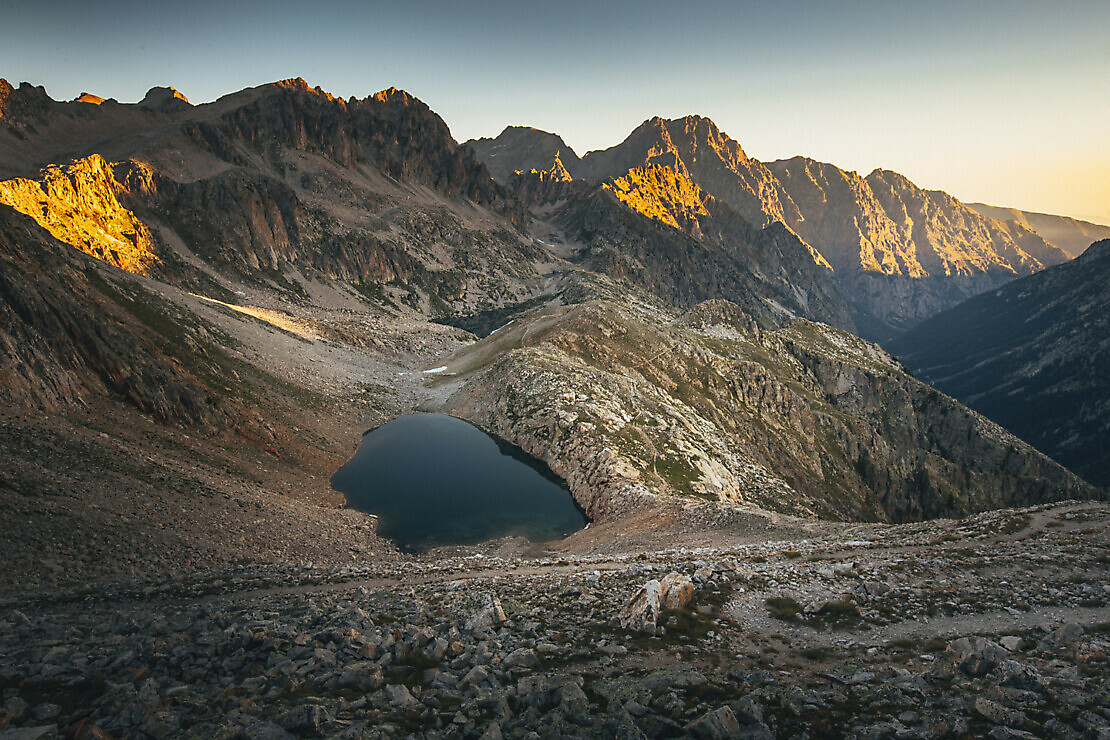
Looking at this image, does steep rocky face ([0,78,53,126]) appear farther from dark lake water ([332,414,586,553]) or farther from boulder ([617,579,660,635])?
boulder ([617,579,660,635])

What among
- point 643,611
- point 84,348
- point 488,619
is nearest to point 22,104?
point 84,348

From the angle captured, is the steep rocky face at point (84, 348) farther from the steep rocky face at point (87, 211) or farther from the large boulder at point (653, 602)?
the steep rocky face at point (87, 211)

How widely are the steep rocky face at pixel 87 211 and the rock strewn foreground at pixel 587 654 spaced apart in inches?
4789

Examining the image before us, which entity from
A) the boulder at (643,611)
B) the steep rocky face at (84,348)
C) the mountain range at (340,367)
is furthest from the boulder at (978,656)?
the steep rocky face at (84,348)

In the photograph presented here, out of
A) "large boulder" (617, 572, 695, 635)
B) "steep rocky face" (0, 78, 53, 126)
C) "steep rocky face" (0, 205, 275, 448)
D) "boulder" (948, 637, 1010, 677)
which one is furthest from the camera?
"steep rocky face" (0, 78, 53, 126)

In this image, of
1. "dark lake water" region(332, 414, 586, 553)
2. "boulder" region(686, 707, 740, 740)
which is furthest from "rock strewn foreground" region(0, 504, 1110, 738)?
"dark lake water" region(332, 414, 586, 553)

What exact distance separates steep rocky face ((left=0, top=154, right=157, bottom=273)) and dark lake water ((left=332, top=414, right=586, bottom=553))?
287ft

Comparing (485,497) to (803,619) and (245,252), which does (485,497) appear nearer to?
(803,619)

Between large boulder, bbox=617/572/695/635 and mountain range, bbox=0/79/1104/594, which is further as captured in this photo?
mountain range, bbox=0/79/1104/594

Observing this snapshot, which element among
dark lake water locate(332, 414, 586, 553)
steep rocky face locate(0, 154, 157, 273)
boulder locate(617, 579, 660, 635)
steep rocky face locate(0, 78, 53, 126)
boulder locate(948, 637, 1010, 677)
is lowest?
dark lake water locate(332, 414, 586, 553)

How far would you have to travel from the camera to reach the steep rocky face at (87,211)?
10819 centimetres

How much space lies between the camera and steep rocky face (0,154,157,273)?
355 feet

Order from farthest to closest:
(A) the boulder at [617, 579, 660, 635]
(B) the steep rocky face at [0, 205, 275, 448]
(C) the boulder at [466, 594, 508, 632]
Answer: (B) the steep rocky face at [0, 205, 275, 448] < (A) the boulder at [617, 579, 660, 635] < (C) the boulder at [466, 594, 508, 632]

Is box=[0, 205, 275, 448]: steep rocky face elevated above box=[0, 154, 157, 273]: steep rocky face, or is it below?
below
